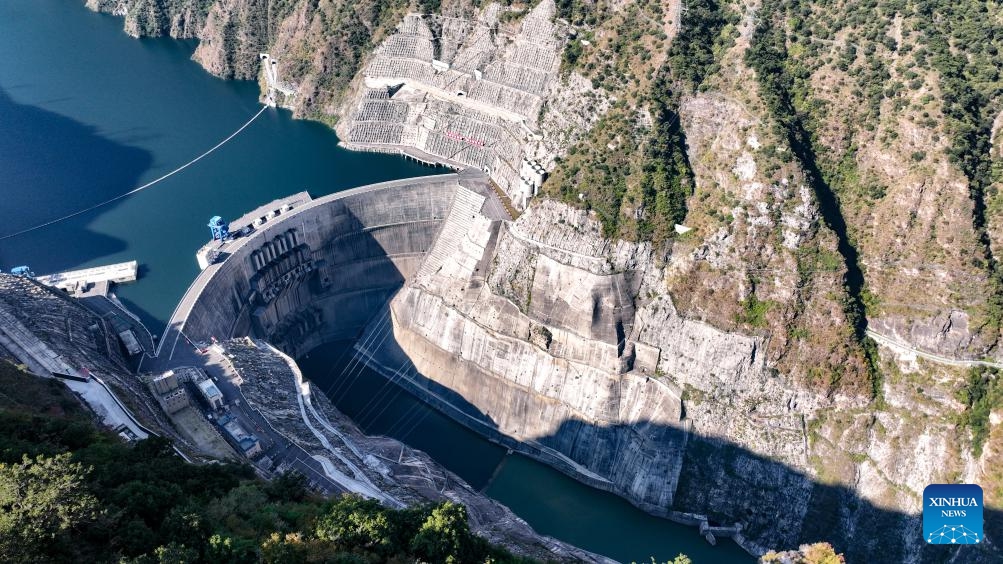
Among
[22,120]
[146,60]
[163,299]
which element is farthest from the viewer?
[146,60]

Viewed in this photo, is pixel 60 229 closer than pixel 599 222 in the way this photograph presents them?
No

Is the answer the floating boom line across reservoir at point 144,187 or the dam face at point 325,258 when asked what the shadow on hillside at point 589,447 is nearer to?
the dam face at point 325,258

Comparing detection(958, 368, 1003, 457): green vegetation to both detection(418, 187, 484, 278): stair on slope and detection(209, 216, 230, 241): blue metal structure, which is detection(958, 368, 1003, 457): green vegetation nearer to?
detection(418, 187, 484, 278): stair on slope

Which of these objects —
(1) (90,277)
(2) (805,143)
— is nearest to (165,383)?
(1) (90,277)

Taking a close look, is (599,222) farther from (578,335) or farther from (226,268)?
(226,268)

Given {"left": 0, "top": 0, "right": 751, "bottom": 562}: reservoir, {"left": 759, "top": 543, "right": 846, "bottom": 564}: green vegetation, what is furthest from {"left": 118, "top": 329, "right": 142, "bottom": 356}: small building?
{"left": 759, "top": 543, "right": 846, "bottom": 564}: green vegetation

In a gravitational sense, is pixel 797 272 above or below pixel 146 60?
below

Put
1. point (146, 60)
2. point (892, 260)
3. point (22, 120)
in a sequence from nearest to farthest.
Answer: point (892, 260) < point (22, 120) < point (146, 60)

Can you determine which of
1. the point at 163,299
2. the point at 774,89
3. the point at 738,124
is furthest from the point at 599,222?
the point at 163,299

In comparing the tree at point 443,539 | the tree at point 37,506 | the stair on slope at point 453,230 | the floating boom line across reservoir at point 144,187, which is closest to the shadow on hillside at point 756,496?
the stair on slope at point 453,230
